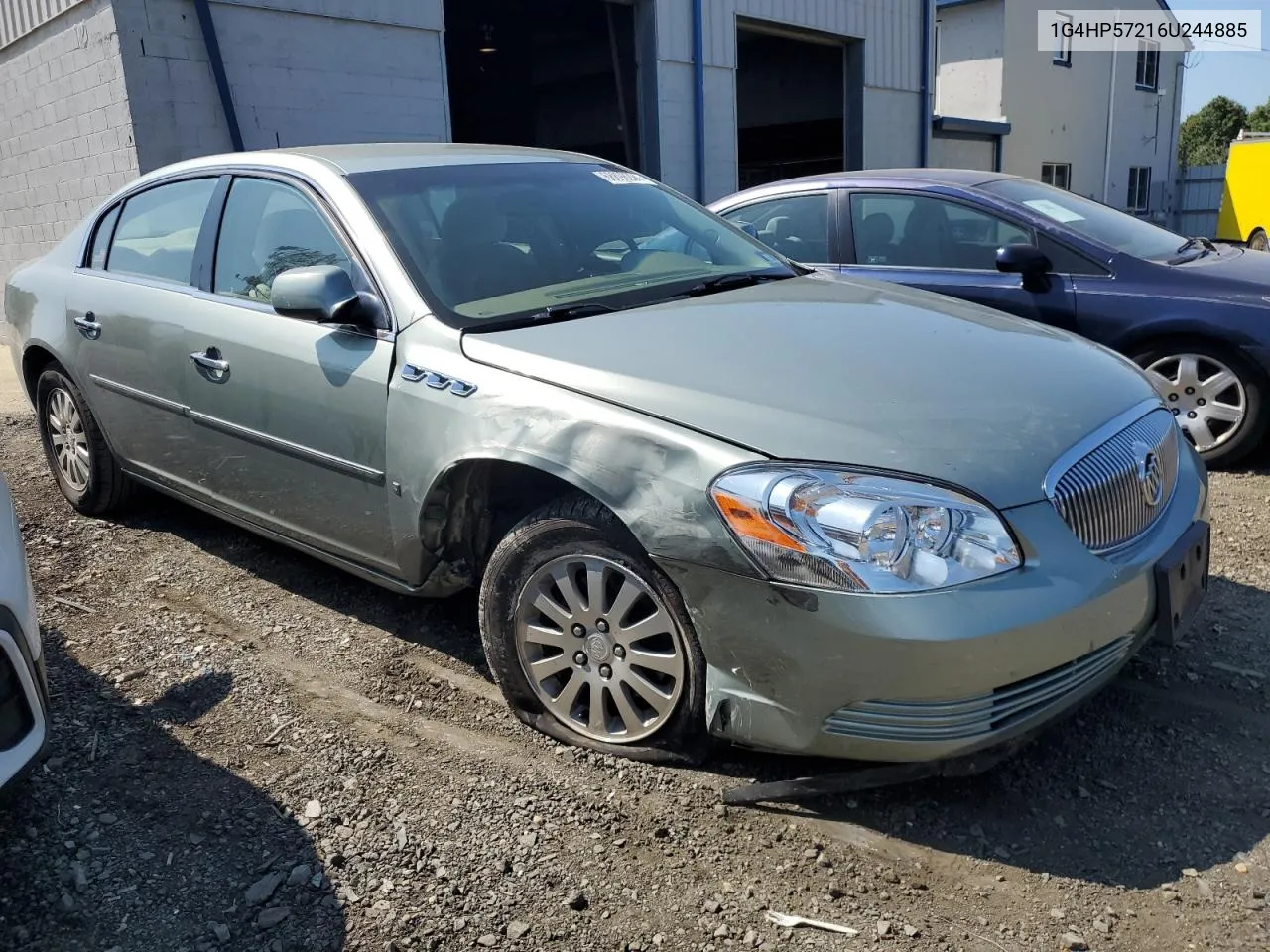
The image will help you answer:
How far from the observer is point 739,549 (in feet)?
7.96

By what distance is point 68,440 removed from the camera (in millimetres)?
4973

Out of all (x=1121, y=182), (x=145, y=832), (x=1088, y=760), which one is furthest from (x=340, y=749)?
(x=1121, y=182)

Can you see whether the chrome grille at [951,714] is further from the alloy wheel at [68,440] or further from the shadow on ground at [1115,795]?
the alloy wheel at [68,440]

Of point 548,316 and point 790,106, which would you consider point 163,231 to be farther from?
point 790,106

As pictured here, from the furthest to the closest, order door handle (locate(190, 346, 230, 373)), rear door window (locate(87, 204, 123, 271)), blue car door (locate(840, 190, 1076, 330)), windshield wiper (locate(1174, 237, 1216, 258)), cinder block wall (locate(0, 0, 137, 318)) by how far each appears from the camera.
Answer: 1. cinder block wall (locate(0, 0, 137, 318))
2. windshield wiper (locate(1174, 237, 1216, 258))
3. blue car door (locate(840, 190, 1076, 330))
4. rear door window (locate(87, 204, 123, 271))
5. door handle (locate(190, 346, 230, 373))

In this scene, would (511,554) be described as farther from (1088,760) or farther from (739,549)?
(1088,760)

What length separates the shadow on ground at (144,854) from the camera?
7.65 feet

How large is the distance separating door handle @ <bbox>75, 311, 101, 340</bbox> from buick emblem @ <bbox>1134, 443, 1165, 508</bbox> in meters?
3.96

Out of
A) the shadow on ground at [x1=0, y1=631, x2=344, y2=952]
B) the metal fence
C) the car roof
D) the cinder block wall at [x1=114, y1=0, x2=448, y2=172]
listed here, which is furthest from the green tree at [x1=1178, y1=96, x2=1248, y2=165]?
the shadow on ground at [x1=0, y1=631, x2=344, y2=952]

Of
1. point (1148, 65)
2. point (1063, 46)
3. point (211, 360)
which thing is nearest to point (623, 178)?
point (211, 360)

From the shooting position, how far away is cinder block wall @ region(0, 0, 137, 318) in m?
8.17

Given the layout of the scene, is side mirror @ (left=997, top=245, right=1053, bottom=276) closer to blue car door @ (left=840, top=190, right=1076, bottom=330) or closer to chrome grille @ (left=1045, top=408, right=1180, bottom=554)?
blue car door @ (left=840, top=190, right=1076, bottom=330)

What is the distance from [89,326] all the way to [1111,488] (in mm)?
4000

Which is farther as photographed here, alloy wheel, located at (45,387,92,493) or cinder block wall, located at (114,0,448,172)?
cinder block wall, located at (114,0,448,172)
